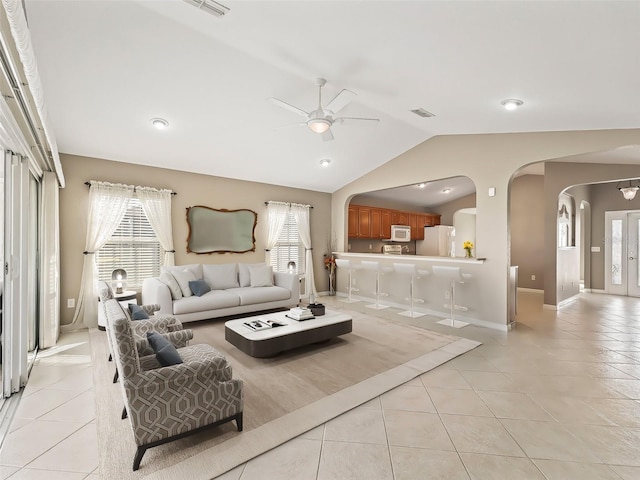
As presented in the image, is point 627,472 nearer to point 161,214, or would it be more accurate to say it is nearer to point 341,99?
point 341,99

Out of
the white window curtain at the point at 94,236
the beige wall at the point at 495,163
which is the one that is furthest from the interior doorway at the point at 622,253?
the white window curtain at the point at 94,236

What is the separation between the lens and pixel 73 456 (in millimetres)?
2049

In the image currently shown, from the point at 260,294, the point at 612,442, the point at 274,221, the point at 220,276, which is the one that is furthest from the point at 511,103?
the point at 220,276

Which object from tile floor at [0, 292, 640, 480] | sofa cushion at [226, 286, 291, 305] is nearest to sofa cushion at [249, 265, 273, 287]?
sofa cushion at [226, 286, 291, 305]

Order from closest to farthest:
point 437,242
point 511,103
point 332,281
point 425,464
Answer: point 425,464 → point 511,103 → point 332,281 → point 437,242

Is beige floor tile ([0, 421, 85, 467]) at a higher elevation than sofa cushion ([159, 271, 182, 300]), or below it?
below

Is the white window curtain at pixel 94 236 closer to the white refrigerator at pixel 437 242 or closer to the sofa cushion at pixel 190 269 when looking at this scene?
the sofa cushion at pixel 190 269

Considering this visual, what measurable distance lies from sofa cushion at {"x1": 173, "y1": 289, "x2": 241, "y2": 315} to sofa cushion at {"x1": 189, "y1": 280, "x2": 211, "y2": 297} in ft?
0.22

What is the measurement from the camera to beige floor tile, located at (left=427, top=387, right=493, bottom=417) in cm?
259

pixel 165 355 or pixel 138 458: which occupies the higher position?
pixel 165 355

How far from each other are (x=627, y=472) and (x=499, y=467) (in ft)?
2.49

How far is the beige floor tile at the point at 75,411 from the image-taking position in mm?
2479

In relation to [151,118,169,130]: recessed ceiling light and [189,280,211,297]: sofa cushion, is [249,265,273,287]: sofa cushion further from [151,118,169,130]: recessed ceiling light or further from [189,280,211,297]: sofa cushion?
[151,118,169,130]: recessed ceiling light

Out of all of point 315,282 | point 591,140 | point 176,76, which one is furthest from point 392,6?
point 315,282
